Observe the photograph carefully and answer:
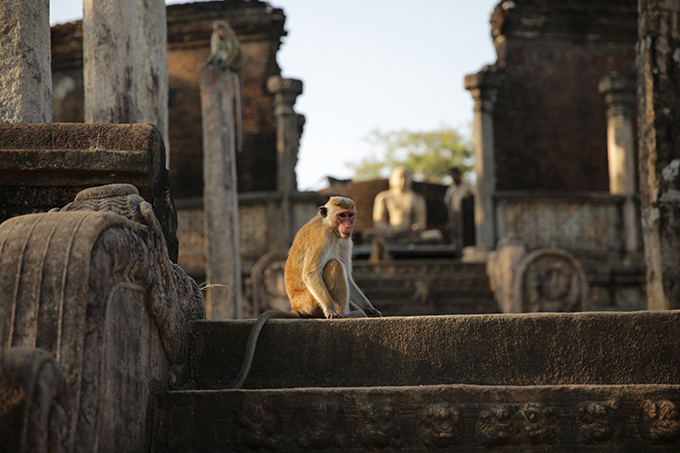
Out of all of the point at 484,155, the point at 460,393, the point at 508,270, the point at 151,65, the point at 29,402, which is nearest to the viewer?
the point at 29,402

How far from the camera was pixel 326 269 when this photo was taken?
4527 mm

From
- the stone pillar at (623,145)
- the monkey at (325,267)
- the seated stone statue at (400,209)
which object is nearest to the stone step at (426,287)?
the stone pillar at (623,145)

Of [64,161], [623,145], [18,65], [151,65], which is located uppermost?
[623,145]

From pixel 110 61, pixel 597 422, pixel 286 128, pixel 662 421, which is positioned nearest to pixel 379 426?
pixel 597 422

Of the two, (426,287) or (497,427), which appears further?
(426,287)

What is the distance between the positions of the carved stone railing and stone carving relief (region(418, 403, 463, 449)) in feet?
3.66

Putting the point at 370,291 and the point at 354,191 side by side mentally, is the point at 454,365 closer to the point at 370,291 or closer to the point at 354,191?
the point at 370,291

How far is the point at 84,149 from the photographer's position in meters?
3.26

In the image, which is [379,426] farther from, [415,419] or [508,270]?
[508,270]

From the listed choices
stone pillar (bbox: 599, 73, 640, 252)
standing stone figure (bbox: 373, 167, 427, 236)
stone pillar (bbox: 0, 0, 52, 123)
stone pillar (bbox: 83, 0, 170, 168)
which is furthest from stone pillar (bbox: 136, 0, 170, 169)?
standing stone figure (bbox: 373, 167, 427, 236)

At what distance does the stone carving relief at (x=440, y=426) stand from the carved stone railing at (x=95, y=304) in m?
1.11

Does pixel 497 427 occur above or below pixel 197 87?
below

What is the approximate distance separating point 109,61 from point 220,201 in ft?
9.33

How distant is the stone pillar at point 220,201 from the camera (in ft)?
25.3
